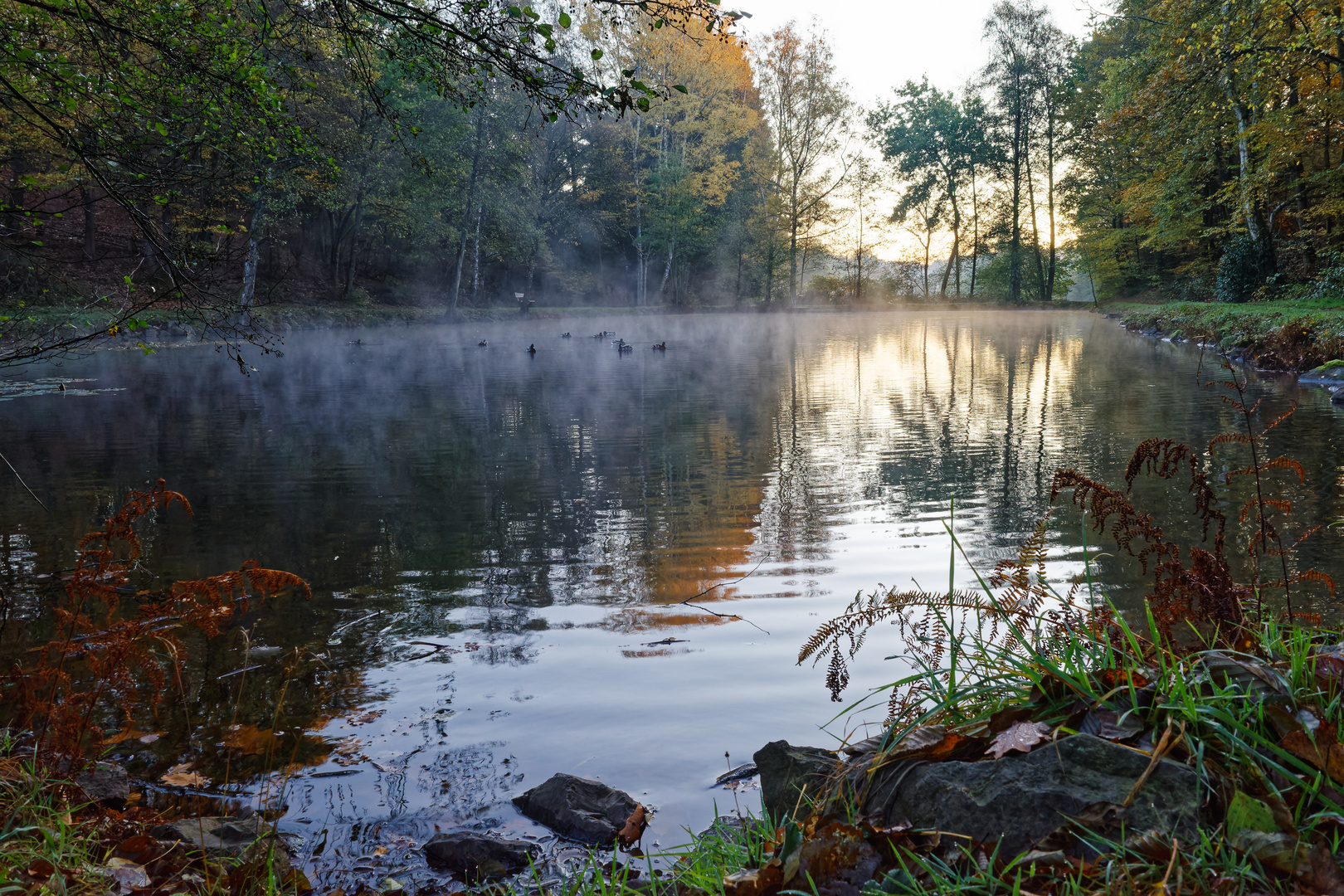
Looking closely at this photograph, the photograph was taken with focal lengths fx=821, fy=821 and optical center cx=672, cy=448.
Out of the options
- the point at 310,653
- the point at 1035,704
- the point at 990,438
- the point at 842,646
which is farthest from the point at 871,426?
the point at 1035,704

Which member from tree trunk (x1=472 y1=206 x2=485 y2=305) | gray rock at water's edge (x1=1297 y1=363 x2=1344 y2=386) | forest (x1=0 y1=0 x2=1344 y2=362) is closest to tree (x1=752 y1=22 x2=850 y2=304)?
forest (x1=0 y1=0 x2=1344 y2=362)

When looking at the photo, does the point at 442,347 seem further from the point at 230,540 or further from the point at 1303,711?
the point at 1303,711

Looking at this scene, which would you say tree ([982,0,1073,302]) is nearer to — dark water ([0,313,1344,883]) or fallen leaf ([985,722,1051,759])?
dark water ([0,313,1344,883])

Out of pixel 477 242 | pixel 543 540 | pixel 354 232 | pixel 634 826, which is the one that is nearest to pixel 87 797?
pixel 634 826

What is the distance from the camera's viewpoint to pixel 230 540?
715 cm

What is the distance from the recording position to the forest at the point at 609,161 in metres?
5.18

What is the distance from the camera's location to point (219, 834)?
2.90 meters

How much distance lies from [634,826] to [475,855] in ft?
1.91

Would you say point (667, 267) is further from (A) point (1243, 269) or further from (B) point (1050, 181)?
(A) point (1243, 269)

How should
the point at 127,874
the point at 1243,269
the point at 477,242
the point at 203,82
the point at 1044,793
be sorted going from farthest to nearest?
the point at 477,242 → the point at 1243,269 → the point at 203,82 → the point at 127,874 → the point at 1044,793

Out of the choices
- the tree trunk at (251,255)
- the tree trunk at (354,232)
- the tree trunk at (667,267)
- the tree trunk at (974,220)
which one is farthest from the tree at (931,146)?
the tree trunk at (251,255)

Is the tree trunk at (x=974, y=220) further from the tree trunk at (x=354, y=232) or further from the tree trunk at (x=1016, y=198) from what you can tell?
the tree trunk at (x=354, y=232)

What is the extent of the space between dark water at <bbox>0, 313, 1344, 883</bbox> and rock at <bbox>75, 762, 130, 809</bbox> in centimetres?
21

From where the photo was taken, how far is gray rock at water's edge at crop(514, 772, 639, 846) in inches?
120
